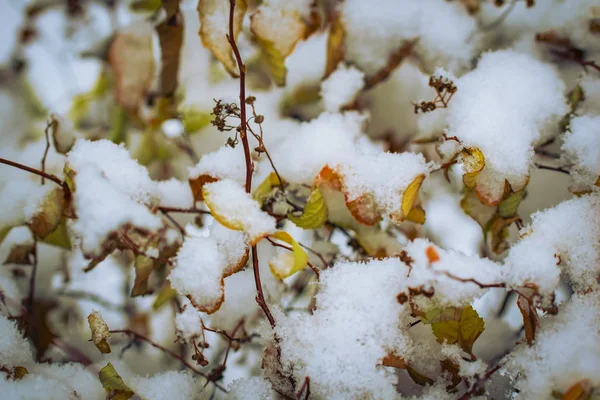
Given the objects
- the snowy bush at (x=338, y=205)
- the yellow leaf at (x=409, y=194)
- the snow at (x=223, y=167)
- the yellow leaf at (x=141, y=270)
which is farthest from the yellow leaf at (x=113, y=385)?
the yellow leaf at (x=409, y=194)

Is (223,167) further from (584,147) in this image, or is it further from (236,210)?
(584,147)

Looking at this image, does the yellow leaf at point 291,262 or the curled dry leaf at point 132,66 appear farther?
the curled dry leaf at point 132,66

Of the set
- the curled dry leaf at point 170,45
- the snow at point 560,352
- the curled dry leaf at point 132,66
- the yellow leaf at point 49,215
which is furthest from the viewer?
the curled dry leaf at point 132,66

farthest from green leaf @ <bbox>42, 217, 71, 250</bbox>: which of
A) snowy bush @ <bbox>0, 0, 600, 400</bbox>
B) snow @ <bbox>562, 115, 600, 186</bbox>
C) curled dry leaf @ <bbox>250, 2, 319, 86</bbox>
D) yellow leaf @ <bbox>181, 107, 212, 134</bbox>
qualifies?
snow @ <bbox>562, 115, 600, 186</bbox>

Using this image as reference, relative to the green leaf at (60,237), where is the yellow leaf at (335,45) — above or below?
above

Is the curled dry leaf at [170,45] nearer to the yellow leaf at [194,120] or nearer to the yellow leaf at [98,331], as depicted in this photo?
the yellow leaf at [194,120]

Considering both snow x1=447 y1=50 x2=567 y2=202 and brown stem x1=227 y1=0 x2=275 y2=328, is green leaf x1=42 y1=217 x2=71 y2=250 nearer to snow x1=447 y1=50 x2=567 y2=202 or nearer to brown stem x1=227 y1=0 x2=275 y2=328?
brown stem x1=227 y1=0 x2=275 y2=328

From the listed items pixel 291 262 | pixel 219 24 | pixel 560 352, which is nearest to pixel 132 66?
pixel 219 24

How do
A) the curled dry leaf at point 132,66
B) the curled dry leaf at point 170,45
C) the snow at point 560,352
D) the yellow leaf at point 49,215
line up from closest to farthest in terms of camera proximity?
1. the snow at point 560,352
2. the yellow leaf at point 49,215
3. the curled dry leaf at point 170,45
4. the curled dry leaf at point 132,66

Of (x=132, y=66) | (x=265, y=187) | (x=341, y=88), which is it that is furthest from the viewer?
(x=132, y=66)
